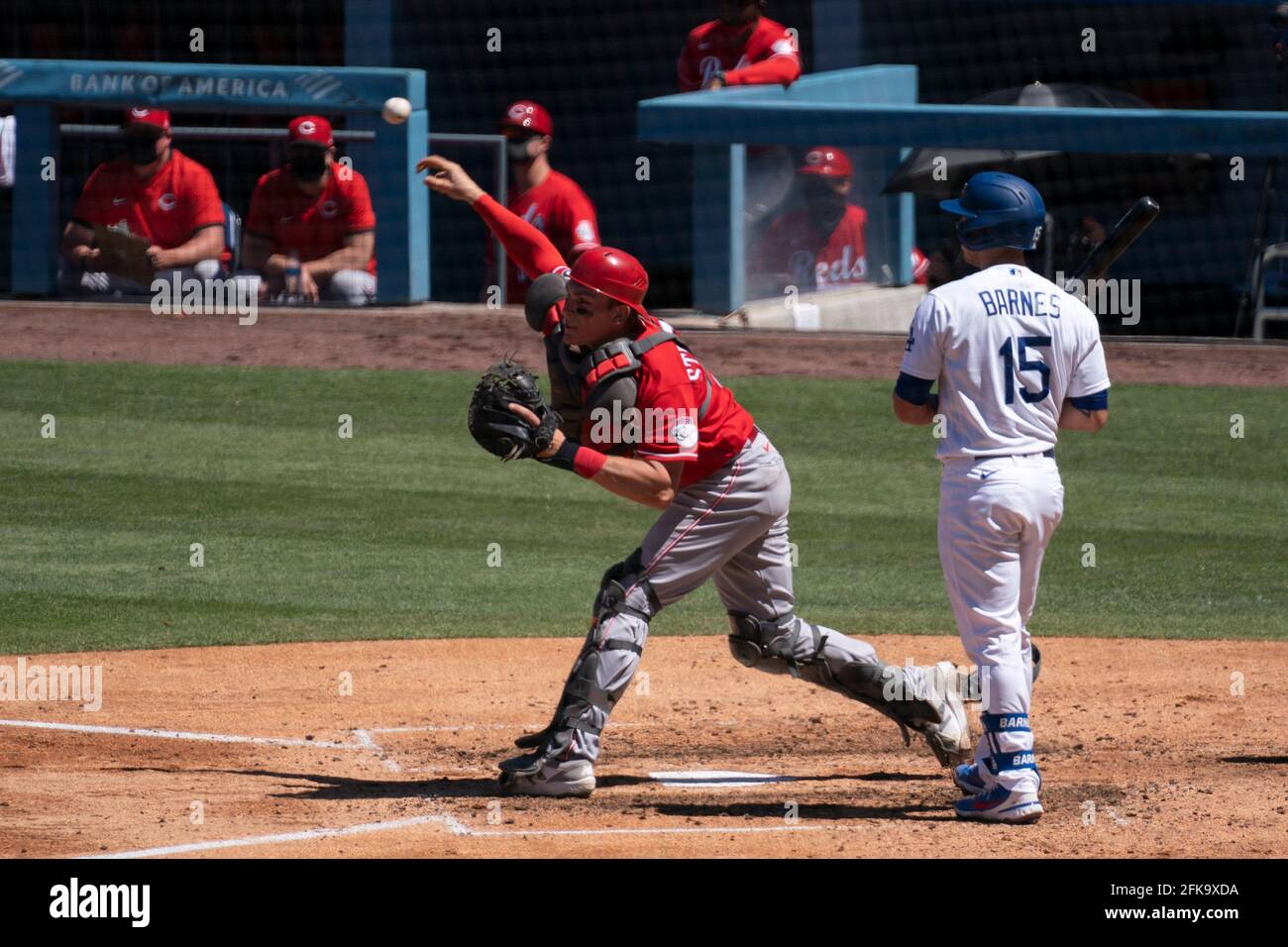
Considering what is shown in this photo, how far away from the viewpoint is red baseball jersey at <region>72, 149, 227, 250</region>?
12531 millimetres

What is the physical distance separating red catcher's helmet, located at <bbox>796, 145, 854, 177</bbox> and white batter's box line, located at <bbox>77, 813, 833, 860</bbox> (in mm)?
8997

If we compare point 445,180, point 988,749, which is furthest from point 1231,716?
point 445,180

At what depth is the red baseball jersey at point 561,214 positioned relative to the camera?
1174cm

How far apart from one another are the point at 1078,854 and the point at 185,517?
19.9 feet

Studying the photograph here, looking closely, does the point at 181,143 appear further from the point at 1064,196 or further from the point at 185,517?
the point at 1064,196

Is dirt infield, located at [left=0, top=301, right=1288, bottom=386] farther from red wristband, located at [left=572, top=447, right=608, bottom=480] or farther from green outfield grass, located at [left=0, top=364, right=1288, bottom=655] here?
red wristband, located at [left=572, top=447, right=608, bottom=480]

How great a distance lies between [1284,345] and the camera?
1282 centimetres

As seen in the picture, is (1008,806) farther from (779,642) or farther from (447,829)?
(447,829)

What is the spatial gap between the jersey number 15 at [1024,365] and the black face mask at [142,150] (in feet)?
30.1

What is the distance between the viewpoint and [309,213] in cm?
1272

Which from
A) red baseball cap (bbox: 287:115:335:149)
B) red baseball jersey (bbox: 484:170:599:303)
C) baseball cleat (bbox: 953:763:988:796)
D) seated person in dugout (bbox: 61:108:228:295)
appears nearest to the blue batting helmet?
baseball cleat (bbox: 953:763:988:796)

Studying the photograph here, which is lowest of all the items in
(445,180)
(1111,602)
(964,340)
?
(1111,602)

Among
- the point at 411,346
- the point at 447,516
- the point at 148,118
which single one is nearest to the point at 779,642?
the point at 447,516

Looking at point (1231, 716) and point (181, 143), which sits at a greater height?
point (181, 143)
